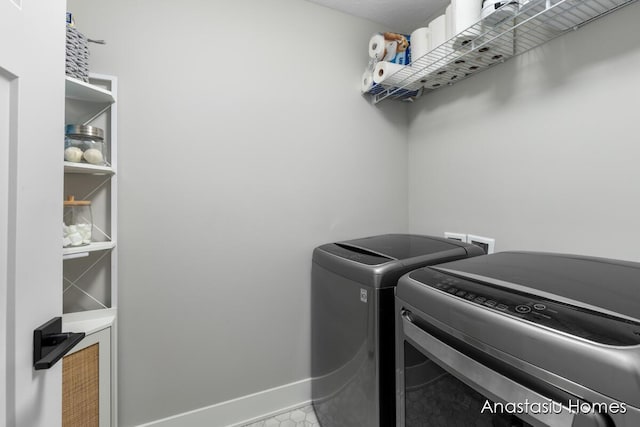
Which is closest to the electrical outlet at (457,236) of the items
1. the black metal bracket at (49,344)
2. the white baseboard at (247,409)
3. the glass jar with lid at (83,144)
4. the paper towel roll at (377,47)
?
the paper towel roll at (377,47)

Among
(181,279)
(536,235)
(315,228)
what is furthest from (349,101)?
(181,279)

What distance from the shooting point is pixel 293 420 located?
1544 mm

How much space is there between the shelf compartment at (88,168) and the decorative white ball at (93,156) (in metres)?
0.03

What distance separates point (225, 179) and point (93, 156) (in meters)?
0.54

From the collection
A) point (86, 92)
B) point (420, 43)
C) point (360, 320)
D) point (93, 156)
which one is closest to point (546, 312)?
point (360, 320)

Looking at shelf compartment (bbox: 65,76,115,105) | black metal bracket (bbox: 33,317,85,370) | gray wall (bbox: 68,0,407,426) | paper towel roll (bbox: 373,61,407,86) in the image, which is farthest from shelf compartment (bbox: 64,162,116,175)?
paper towel roll (bbox: 373,61,407,86)

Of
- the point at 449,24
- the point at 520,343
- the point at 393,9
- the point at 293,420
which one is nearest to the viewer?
the point at 520,343

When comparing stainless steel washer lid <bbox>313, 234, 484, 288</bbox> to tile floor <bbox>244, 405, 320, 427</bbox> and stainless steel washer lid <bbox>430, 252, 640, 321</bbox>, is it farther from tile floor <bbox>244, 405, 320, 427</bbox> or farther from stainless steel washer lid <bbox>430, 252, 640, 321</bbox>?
tile floor <bbox>244, 405, 320, 427</bbox>

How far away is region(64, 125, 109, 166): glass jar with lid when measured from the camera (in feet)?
3.54

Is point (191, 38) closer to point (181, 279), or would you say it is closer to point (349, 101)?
point (349, 101)

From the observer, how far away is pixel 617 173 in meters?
1.01

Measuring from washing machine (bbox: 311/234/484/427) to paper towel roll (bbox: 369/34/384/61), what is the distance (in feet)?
3.37

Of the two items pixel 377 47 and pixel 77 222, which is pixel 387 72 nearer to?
pixel 377 47

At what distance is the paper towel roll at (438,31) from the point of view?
4.35 feet
